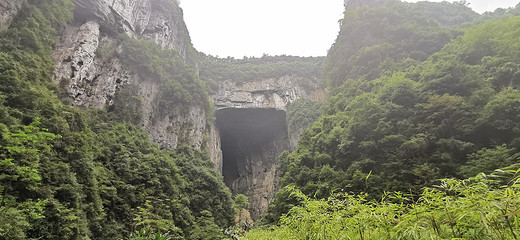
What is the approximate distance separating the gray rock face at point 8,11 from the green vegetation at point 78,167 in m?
0.23

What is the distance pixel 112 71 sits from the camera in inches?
719

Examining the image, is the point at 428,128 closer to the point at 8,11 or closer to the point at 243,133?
the point at 8,11

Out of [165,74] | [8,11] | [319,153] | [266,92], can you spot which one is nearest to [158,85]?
[165,74]

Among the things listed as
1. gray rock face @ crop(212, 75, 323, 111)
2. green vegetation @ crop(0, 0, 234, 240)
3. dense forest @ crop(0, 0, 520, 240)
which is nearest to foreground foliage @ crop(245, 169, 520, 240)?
dense forest @ crop(0, 0, 520, 240)

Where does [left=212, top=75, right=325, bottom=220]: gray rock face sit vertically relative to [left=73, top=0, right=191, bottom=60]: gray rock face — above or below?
below

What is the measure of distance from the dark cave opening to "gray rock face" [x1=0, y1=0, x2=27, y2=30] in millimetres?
21449

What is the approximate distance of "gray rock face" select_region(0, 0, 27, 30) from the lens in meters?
10.4

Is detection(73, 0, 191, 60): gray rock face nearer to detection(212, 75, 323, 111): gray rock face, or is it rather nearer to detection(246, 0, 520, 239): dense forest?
detection(212, 75, 323, 111): gray rock face

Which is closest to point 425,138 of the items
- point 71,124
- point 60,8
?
point 71,124

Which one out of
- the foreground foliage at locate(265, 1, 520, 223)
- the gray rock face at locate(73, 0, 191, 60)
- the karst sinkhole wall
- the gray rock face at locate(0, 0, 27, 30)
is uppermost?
the gray rock face at locate(73, 0, 191, 60)

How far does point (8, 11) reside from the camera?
10.8 meters

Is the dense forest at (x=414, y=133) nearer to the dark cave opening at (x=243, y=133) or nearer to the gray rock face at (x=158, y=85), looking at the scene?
the gray rock face at (x=158, y=85)

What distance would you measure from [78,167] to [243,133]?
26.2m

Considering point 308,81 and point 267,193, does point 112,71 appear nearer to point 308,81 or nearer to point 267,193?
point 267,193
